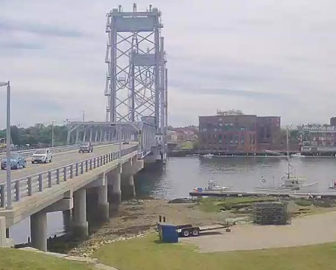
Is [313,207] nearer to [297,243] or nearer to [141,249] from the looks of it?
[297,243]

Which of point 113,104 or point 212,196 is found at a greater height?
point 113,104

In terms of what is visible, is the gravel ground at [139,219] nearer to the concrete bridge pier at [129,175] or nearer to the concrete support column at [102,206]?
the concrete support column at [102,206]

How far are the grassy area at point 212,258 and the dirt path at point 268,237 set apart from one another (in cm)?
181

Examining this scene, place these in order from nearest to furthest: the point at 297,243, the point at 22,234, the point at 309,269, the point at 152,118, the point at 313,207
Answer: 1. the point at 309,269
2. the point at 297,243
3. the point at 22,234
4. the point at 313,207
5. the point at 152,118

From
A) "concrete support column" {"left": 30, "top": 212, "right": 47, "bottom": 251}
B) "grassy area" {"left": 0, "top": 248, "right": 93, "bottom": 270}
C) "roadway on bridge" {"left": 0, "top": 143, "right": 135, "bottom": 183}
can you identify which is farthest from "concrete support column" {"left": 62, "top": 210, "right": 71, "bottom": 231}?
"grassy area" {"left": 0, "top": 248, "right": 93, "bottom": 270}

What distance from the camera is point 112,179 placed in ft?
252

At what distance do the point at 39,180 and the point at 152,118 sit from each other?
413 ft

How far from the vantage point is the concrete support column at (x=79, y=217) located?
46281 millimetres

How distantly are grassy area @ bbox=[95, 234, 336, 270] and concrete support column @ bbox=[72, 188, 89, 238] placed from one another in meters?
8.11

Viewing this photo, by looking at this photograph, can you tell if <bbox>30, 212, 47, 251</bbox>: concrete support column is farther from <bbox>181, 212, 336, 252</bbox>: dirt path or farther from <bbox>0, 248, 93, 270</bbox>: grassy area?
<bbox>0, 248, 93, 270</bbox>: grassy area

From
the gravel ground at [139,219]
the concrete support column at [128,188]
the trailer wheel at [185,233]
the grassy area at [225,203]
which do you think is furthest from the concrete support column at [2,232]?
the concrete support column at [128,188]

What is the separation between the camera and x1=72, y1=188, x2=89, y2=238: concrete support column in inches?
1822

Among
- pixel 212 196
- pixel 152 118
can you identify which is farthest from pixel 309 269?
pixel 152 118

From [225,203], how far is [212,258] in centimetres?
3271
